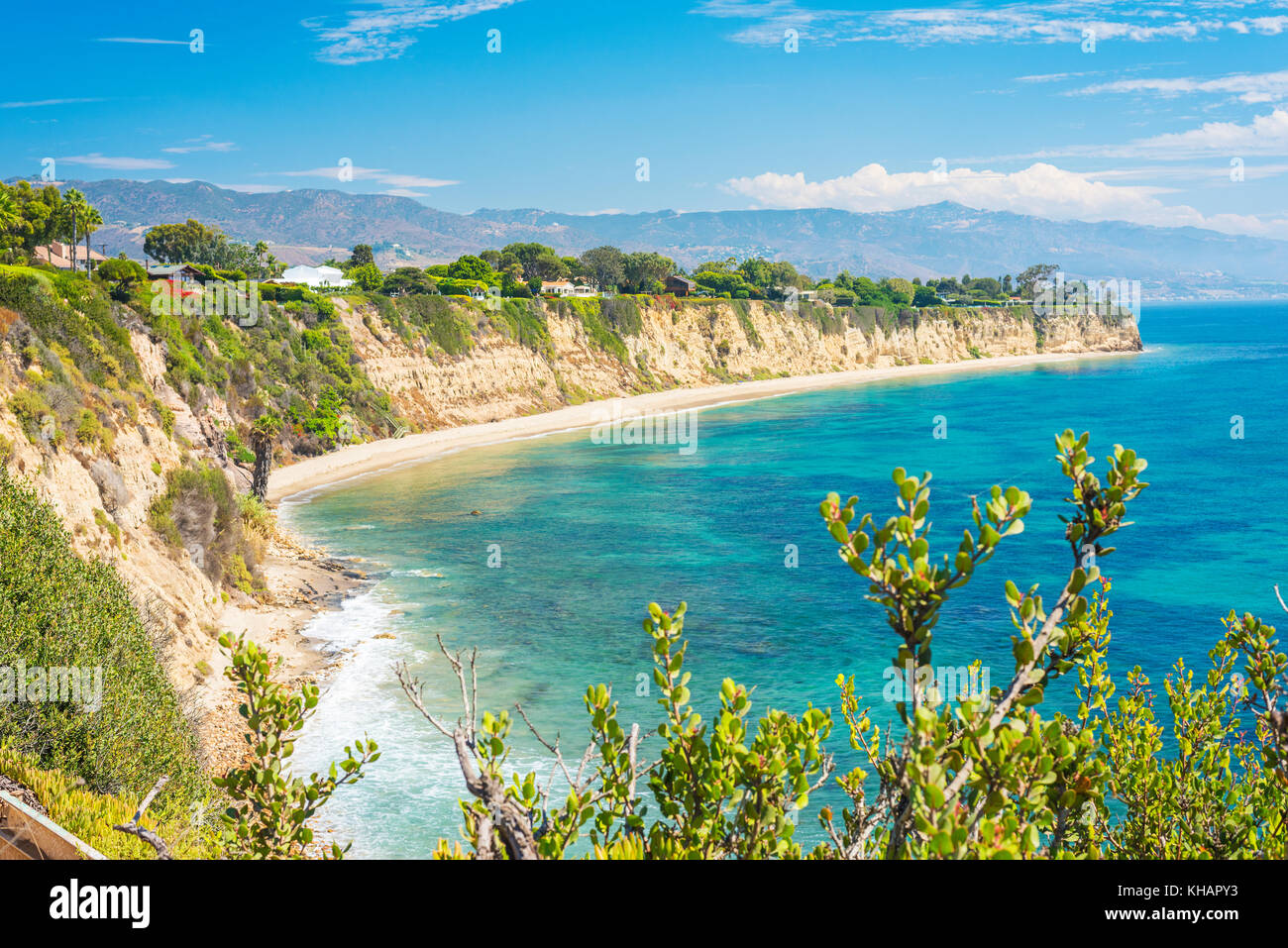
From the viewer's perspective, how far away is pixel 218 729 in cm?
2334

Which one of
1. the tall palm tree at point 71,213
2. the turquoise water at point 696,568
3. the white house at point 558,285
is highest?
the white house at point 558,285

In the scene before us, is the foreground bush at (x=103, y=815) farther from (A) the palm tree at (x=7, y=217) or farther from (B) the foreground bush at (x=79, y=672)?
(A) the palm tree at (x=7, y=217)

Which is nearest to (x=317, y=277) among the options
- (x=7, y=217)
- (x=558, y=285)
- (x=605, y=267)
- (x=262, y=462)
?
(x=558, y=285)

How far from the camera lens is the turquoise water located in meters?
26.8

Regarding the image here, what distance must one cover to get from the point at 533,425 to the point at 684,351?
39040mm

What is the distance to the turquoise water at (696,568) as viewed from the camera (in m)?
26.8

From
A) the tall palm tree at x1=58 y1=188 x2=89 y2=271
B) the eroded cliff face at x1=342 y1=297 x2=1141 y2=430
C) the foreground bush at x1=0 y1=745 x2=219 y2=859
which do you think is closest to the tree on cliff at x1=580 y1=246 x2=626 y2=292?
the eroded cliff face at x1=342 y1=297 x2=1141 y2=430

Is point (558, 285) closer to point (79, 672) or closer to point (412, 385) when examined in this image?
point (412, 385)

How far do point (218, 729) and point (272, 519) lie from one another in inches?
831

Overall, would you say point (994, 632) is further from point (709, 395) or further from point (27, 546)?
point (709, 395)

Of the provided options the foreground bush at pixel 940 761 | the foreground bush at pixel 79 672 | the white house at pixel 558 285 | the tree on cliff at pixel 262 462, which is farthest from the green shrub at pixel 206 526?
the white house at pixel 558 285

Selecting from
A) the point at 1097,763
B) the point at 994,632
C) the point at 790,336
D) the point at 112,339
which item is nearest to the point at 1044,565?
the point at 994,632

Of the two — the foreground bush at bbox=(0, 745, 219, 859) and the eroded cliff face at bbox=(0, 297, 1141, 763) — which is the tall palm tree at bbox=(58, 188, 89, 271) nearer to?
the eroded cliff face at bbox=(0, 297, 1141, 763)

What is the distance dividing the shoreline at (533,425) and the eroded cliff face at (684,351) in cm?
208
